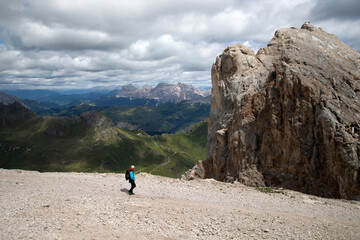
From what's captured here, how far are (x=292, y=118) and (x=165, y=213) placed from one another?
20.2 metres

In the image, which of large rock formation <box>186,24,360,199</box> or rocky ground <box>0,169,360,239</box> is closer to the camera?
rocky ground <box>0,169,360,239</box>

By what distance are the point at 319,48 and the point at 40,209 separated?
39208mm

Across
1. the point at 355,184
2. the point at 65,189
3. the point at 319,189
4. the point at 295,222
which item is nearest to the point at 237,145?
the point at 319,189

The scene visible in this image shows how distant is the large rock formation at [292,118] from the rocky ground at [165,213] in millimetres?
4896

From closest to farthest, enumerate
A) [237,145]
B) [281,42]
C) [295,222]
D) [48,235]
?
[48,235] < [295,222] < [237,145] < [281,42]

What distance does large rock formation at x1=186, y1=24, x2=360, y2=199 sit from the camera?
25.6m

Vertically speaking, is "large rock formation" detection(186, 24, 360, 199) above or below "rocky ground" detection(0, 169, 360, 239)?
above

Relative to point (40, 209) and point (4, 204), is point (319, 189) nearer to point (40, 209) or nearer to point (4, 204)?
point (40, 209)

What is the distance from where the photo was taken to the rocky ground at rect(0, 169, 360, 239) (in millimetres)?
14227

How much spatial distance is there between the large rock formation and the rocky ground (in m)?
4.90

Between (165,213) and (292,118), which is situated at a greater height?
(292,118)

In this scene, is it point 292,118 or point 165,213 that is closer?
point 165,213

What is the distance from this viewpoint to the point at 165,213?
17000mm

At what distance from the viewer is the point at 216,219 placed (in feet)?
53.5
